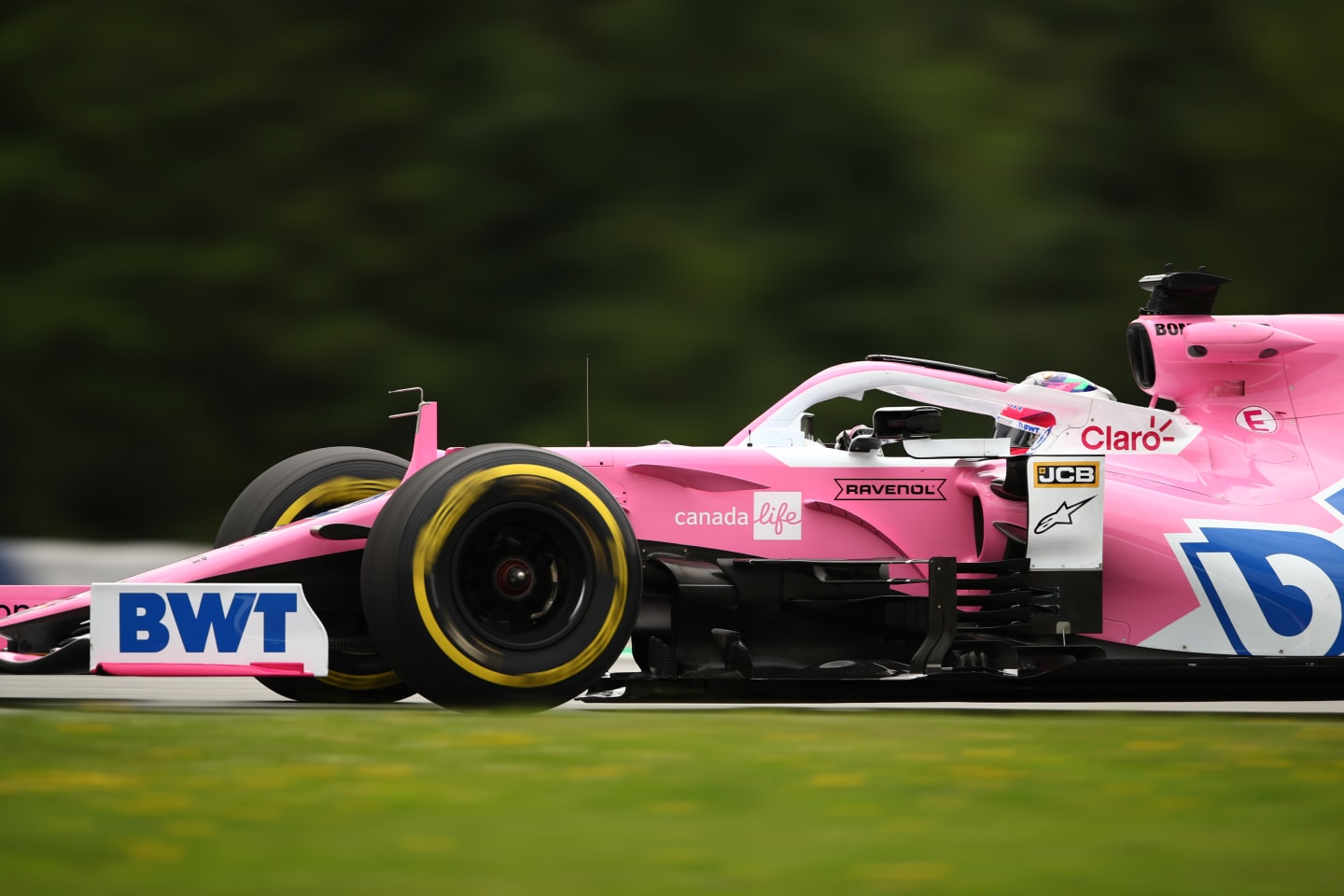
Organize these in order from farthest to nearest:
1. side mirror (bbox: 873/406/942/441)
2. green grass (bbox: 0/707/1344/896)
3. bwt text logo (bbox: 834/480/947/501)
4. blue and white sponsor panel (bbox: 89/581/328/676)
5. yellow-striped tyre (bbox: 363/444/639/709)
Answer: bwt text logo (bbox: 834/480/947/501)
side mirror (bbox: 873/406/942/441)
blue and white sponsor panel (bbox: 89/581/328/676)
yellow-striped tyre (bbox: 363/444/639/709)
green grass (bbox: 0/707/1344/896)

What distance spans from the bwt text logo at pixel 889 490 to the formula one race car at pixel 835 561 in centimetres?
1

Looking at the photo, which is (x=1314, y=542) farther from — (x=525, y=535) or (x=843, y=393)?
(x=525, y=535)

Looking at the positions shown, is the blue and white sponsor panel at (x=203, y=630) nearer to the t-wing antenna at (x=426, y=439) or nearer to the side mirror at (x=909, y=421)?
the t-wing antenna at (x=426, y=439)

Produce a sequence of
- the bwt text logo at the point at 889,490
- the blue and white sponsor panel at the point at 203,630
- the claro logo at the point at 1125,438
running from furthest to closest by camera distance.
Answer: the claro logo at the point at 1125,438 < the bwt text logo at the point at 889,490 < the blue and white sponsor panel at the point at 203,630

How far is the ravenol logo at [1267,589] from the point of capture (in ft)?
20.4

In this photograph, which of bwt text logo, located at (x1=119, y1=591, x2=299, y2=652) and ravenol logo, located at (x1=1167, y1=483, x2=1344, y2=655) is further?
ravenol logo, located at (x1=1167, y1=483, x2=1344, y2=655)

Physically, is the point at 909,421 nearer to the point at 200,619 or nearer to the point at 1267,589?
the point at 1267,589

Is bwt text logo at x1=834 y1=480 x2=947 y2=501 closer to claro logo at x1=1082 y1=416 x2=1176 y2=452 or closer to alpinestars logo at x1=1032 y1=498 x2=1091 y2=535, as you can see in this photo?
alpinestars logo at x1=1032 y1=498 x2=1091 y2=535

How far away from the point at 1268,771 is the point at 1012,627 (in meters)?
1.61

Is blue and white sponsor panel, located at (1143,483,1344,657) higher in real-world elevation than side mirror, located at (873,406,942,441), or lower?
lower

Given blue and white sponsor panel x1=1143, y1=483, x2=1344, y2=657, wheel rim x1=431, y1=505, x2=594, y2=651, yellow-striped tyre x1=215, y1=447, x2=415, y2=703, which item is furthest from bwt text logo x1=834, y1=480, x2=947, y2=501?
yellow-striped tyre x1=215, y1=447, x2=415, y2=703

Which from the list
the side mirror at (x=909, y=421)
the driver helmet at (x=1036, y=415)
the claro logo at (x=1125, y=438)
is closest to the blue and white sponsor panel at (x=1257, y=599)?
the claro logo at (x=1125, y=438)

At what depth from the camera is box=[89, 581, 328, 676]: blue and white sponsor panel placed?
5.48 meters

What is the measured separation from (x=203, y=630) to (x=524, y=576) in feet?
3.25
